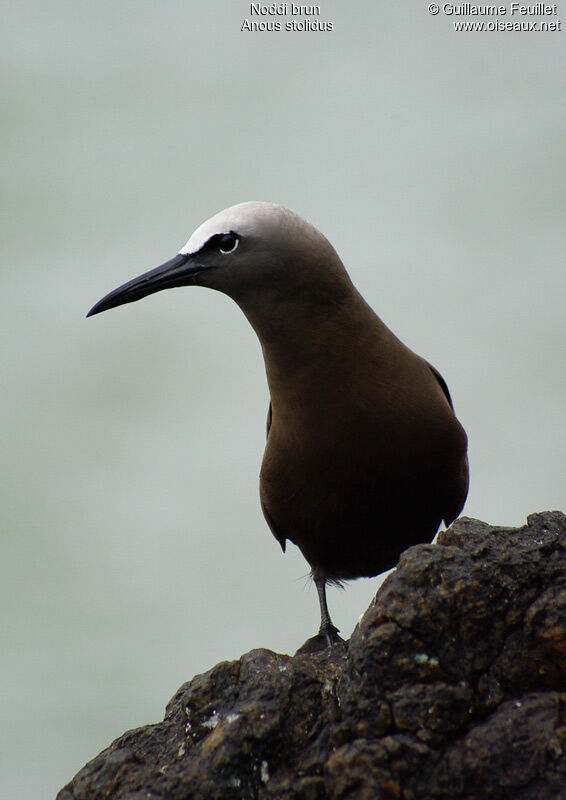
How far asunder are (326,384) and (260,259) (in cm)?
59

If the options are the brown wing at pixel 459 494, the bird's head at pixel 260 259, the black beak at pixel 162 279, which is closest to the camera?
the bird's head at pixel 260 259

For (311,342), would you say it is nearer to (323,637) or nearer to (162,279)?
(162,279)

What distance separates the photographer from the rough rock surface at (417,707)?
2549 millimetres

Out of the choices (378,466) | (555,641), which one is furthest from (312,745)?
(378,466)

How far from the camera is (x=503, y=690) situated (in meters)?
2.69

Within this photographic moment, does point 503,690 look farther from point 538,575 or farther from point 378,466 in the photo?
point 378,466

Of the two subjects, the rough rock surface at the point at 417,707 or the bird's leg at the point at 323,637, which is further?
the bird's leg at the point at 323,637

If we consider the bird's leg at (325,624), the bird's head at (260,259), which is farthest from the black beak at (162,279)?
the bird's leg at (325,624)

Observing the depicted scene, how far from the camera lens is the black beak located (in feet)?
14.4

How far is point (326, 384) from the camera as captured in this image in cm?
432

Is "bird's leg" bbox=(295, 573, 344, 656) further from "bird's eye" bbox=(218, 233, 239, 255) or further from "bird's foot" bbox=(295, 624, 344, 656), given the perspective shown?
"bird's eye" bbox=(218, 233, 239, 255)

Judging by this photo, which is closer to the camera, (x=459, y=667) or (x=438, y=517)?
(x=459, y=667)

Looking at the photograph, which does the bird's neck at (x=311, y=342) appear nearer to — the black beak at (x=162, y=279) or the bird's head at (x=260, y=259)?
the bird's head at (x=260, y=259)

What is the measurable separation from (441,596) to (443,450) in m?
1.70
